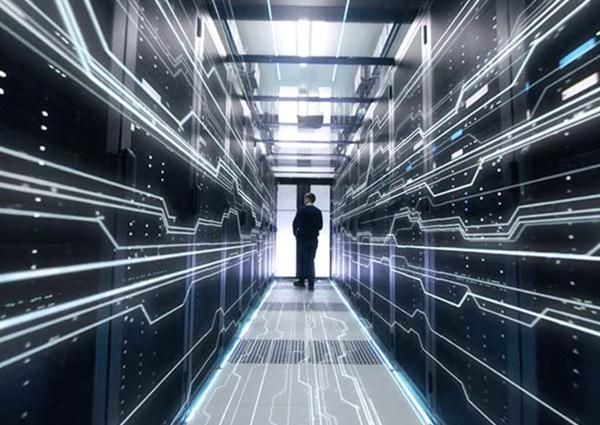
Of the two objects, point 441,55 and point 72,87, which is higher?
point 441,55

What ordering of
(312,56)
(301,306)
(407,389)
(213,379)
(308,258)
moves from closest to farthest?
1. (407,389)
2. (213,379)
3. (312,56)
4. (301,306)
5. (308,258)

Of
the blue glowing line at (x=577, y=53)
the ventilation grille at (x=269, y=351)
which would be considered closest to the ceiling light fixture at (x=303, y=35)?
the blue glowing line at (x=577, y=53)

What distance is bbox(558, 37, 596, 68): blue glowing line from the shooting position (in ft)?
2.44

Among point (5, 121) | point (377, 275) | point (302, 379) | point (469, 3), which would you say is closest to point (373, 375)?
point (302, 379)

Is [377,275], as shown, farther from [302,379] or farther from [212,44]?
[212,44]

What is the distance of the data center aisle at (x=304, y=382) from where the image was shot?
64.8 inches

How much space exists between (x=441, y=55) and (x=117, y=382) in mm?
1800

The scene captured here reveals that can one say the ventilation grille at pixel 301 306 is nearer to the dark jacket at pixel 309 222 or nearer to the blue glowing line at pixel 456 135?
the dark jacket at pixel 309 222

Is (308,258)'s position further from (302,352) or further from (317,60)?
(317,60)

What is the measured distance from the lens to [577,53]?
0.79 m

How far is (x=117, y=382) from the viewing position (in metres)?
0.96

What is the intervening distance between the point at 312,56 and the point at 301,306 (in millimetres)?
2855

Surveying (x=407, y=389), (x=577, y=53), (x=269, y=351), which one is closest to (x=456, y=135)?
(x=577, y=53)

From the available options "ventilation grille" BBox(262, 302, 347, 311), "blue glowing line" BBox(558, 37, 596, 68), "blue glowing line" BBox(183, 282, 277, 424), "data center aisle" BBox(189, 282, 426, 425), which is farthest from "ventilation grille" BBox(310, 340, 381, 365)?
"blue glowing line" BBox(558, 37, 596, 68)
